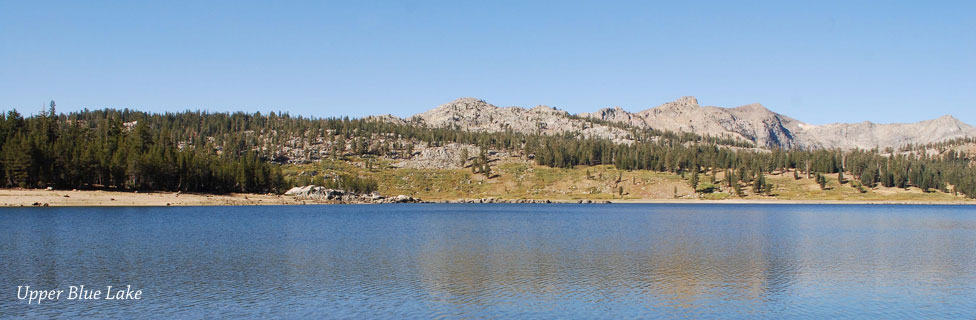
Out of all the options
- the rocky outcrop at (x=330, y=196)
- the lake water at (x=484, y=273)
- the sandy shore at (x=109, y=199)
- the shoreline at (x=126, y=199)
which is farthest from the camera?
the rocky outcrop at (x=330, y=196)

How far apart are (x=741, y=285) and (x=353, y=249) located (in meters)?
29.5

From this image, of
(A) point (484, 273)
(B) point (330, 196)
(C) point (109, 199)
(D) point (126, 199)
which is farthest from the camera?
(B) point (330, 196)

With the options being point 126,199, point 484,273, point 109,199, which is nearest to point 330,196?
point 126,199

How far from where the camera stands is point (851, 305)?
98.3 ft

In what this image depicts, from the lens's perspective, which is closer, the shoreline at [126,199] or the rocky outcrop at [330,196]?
the shoreline at [126,199]

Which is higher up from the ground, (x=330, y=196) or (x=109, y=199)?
(x=109, y=199)

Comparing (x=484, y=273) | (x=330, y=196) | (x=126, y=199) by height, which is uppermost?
(x=126, y=199)

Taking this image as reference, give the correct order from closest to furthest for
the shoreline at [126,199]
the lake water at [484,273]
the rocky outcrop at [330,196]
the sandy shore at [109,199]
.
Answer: the lake water at [484,273]
the sandy shore at [109,199]
the shoreline at [126,199]
the rocky outcrop at [330,196]

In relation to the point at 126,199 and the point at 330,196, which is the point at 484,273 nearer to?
the point at 126,199

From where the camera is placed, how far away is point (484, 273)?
38406 millimetres

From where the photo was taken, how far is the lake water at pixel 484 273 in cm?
2828

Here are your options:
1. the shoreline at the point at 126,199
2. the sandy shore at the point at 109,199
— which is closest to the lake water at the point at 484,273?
the shoreline at the point at 126,199

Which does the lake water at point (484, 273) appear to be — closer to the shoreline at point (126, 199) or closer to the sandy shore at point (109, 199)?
the shoreline at point (126, 199)

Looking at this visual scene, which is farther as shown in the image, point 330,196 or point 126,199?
point 330,196
